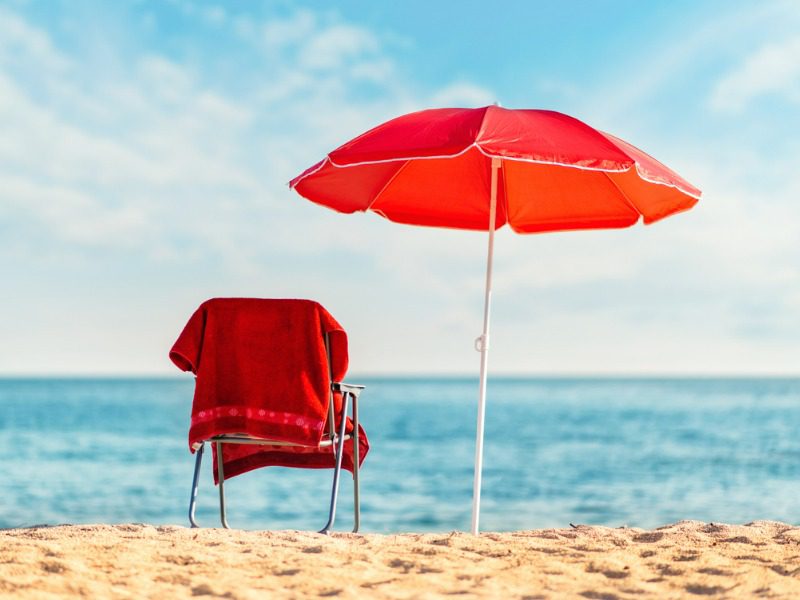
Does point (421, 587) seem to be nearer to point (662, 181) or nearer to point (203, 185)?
point (662, 181)

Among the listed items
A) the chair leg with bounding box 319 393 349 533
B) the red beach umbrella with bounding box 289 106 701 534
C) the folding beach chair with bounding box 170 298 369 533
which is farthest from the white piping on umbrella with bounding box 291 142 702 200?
the chair leg with bounding box 319 393 349 533

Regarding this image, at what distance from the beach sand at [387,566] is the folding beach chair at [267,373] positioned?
0.44m

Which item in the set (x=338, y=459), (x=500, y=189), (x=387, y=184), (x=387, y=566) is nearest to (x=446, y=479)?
(x=500, y=189)

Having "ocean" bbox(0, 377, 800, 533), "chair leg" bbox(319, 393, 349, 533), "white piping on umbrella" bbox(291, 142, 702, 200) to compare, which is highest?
"white piping on umbrella" bbox(291, 142, 702, 200)

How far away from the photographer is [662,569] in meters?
3.16

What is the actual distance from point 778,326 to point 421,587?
42.5 metres

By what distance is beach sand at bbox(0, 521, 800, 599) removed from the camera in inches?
111

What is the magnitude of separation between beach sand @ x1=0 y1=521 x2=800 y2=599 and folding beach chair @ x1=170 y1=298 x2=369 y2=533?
445 mm

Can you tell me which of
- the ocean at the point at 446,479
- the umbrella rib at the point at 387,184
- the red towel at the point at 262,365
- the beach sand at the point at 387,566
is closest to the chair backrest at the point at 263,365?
the red towel at the point at 262,365

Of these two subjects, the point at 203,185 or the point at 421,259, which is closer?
the point at 203,185

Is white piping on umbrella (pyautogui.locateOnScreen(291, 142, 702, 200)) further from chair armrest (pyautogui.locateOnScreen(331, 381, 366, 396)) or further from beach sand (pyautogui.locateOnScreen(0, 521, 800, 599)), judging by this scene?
beach sand (pyautogui.locateOnScreen(0, 521, 800, 599))

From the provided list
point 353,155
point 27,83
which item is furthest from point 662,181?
point 27,83

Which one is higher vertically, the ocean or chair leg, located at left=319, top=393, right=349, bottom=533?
chair leg, located at left=319, top=393, right=349, bottom=533

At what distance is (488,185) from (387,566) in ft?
7.85
